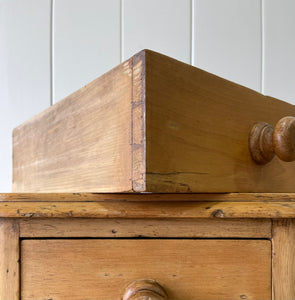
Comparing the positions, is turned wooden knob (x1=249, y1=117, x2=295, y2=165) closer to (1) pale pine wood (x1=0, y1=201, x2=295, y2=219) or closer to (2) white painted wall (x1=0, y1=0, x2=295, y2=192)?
(1) pale pine wood (x1=0, y1=201, x2=295, y2=219)

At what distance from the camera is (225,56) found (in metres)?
0.93

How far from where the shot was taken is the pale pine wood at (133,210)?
0.39 meters

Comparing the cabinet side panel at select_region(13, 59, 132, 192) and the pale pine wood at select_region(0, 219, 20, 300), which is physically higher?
the cabinet side panel at select_region(13, 59, 132, 192)

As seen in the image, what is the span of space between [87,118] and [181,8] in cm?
59

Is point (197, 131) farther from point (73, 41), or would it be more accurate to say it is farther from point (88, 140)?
point (73, 41)

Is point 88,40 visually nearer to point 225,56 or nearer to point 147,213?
point 225,56

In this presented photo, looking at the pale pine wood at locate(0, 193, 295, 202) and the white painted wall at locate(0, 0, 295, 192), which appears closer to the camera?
the pale pine wood at locate(0, 193, 295, 202)

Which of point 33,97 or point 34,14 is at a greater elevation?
point 34,14

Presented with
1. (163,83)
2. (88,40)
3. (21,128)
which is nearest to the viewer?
(163,83)

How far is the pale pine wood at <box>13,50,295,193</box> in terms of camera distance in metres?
0.37

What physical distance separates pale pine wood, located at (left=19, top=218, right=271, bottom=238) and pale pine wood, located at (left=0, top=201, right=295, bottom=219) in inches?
0.4

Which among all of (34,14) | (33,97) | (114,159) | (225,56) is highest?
(34,14)

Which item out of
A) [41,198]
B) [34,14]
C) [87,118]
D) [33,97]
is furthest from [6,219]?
[34,14]

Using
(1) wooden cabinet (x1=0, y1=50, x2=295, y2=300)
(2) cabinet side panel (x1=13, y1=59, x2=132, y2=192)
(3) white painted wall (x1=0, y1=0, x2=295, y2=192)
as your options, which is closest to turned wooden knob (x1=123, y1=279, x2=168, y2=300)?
(1) wooden cabinet (x1=0, y1=50, x2=295, y2=300)
